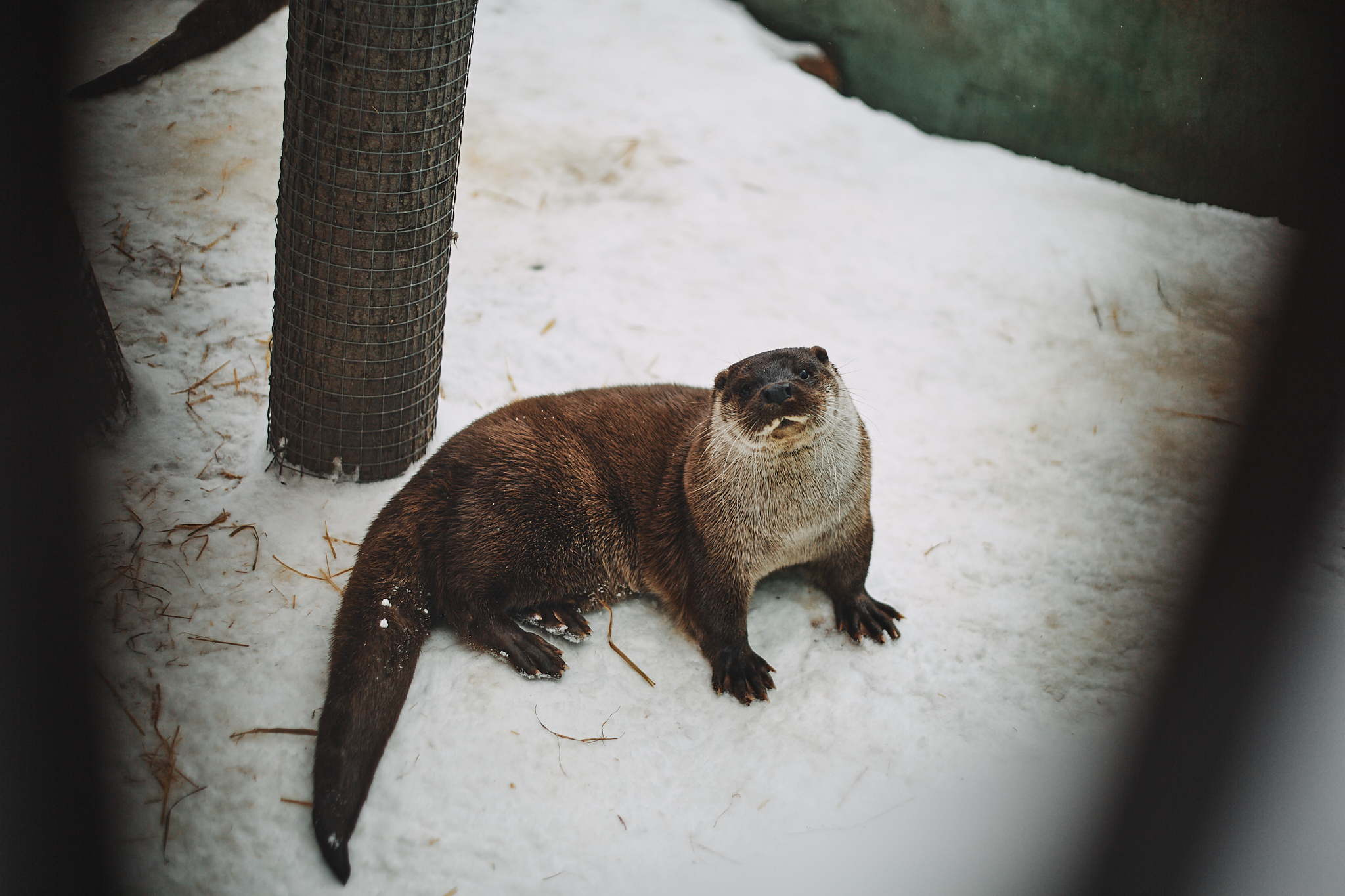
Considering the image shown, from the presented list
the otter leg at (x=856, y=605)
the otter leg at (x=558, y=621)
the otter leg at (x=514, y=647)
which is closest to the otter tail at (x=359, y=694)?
the otter leg at (x=514, y=647)

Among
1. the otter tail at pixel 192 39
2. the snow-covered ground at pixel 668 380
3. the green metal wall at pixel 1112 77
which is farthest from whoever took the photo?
the otter tail at pixel 192 39

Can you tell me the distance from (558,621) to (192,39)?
3.25 meters

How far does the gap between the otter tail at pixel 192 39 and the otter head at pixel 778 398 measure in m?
2.94

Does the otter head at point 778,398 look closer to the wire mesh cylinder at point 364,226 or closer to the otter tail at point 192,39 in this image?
the wire mesh cylinder at point 364,226

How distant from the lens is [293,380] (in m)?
2.44

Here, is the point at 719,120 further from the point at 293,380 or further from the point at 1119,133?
the point at 293,380

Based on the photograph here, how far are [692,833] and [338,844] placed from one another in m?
0.70

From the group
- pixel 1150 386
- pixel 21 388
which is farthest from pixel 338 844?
pixel 1150 386

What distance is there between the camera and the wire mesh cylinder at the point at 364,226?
2064 mm

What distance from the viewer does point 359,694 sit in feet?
6.04

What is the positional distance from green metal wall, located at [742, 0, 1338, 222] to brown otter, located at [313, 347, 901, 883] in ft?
6.07

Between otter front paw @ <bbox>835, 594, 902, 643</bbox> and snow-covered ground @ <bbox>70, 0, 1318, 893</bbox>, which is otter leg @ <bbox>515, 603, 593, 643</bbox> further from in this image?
otter front paw @ <bbox>835, 594, 902, 643</bbox>

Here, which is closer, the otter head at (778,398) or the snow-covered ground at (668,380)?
the snow-covered ground at (668,380)

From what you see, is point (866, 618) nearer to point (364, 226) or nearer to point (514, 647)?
point (514, 647)
